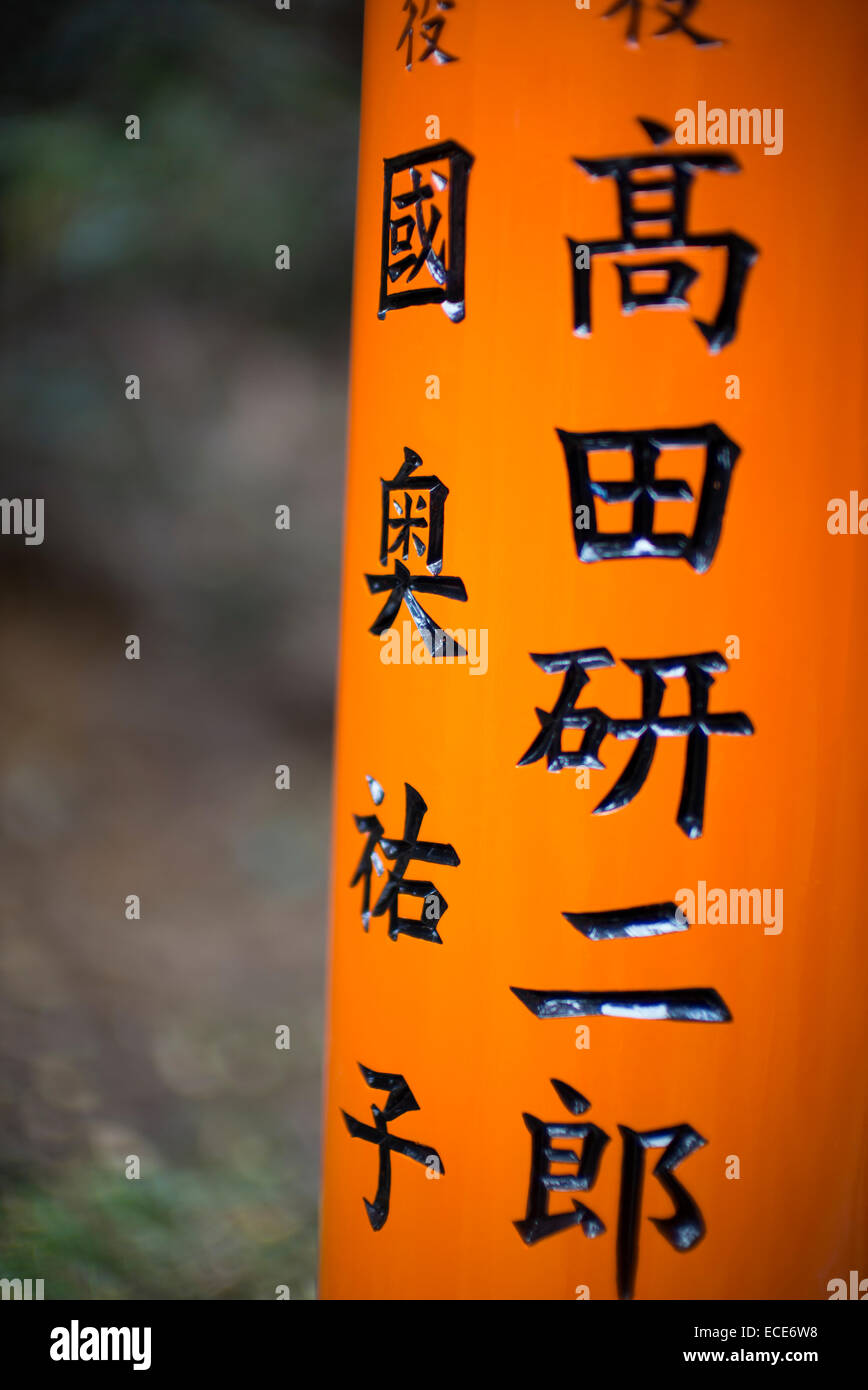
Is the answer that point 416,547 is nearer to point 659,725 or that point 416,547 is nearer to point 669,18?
point 659,725

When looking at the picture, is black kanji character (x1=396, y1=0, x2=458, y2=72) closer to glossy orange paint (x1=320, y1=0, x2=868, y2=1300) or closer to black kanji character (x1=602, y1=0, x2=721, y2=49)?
glossy orange paint (x1=320, y1=0, x2=868, y2=1300)

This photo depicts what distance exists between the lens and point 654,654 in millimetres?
1628

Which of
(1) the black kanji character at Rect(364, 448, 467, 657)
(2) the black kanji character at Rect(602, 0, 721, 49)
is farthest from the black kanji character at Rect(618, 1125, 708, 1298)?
(2) the black kanji character at Rect(602, 0, 721, 49)

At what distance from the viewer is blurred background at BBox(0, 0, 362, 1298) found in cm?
312

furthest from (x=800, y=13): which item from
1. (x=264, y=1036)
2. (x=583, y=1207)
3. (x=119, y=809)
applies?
(x=264, y=1036)

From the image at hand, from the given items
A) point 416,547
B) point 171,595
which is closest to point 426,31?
point 416,547

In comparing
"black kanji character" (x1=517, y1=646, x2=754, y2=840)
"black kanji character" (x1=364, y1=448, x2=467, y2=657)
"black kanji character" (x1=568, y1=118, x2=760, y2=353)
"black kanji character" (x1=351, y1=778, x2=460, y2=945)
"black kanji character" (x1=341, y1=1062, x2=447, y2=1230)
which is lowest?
"black kanji character" (x1=341, y1=1062, x2=447, y2=1230)

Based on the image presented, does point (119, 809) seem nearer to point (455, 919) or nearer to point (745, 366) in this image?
point (455, 919)

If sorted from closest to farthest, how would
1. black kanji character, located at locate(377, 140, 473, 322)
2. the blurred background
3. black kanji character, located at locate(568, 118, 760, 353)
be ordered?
black kanji character, located at locate(568, 118, 760, 353) → black kanji character, located at locate(377, 140, 473, 322) → the blurred background

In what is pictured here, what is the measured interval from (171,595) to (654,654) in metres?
1.87

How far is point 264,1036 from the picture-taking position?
319cm

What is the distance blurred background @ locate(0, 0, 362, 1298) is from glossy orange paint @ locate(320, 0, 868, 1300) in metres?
1.44

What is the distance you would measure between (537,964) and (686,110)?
126 centimetres

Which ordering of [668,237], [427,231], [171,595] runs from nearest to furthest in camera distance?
Result: 1. [668,237]
2. [427,231]
3. [171,595]
